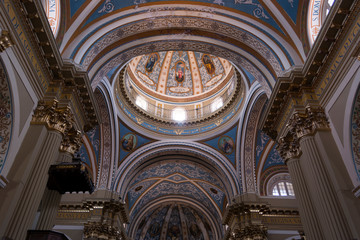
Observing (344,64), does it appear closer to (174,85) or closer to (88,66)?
(88,66)

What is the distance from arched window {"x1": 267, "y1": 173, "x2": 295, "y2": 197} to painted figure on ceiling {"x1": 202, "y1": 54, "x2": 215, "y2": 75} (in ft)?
28.0

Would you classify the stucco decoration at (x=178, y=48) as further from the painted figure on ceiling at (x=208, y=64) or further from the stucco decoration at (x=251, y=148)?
the painted figure on ceiling at (x=208, y=64)

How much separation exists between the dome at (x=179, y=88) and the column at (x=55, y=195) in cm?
961

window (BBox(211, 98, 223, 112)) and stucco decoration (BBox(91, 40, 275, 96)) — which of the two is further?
window (BBox(211, 98, 223, 112))

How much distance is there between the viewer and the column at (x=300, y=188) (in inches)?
274

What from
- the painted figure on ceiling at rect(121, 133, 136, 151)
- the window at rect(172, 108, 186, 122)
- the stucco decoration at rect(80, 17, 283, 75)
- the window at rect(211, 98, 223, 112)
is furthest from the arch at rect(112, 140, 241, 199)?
the stucco decoration at rect(80, 17, 283, 75)

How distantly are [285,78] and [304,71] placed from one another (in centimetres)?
54

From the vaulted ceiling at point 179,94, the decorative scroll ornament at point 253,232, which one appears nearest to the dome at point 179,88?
the vaulted ceiling at point 179,94

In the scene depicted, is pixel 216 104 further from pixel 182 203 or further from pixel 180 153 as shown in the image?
pixel 182 203

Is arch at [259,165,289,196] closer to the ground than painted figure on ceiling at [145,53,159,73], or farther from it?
closer to the ground

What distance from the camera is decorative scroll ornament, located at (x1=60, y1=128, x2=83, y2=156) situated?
794cm

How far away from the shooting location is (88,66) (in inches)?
365

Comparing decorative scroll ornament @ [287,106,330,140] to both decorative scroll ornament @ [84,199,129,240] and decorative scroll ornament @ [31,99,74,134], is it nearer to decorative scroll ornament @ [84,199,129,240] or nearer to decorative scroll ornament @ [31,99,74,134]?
decorative scroll ornament @ [31,99,74,134]

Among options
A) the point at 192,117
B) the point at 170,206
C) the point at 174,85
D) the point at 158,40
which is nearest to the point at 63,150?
the point at 158,40
